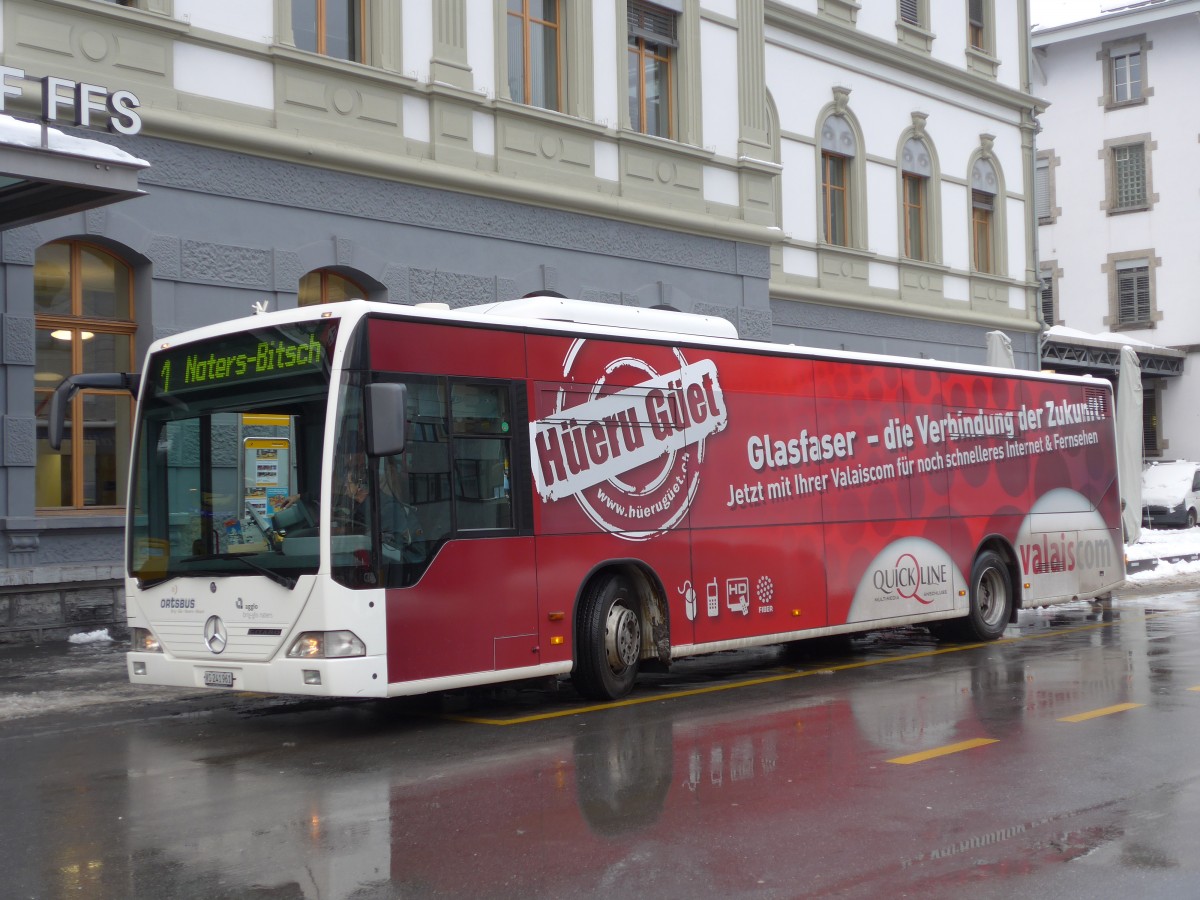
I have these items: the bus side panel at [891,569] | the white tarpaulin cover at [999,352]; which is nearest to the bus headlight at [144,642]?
the bus side panel at [891,569]

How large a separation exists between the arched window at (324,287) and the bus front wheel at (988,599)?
7952 millimetres

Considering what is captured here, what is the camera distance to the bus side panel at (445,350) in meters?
9.91

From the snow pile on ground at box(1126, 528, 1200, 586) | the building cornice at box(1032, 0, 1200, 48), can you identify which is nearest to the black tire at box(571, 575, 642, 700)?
the snow pile on ground at box(1126, 528, 1200, 586)

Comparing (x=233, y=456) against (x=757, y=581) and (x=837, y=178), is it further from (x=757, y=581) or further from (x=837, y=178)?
(x=837, y=178)

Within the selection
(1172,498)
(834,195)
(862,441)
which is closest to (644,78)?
(834,195)

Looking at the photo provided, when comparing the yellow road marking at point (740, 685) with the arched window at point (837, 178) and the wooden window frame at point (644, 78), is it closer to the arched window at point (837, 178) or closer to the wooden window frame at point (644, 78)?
the wooden window frame at point (644, 78)

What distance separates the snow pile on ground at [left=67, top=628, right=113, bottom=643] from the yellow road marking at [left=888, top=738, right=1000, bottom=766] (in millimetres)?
9340

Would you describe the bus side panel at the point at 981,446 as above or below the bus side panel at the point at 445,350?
below

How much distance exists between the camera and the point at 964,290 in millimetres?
28938

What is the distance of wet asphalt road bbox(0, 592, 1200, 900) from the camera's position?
6094 millimetres

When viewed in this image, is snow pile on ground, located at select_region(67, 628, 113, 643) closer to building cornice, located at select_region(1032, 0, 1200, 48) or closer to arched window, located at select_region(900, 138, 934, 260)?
arched window, located at select_region(900, 138, 934, 260)

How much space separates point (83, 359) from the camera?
15.4m

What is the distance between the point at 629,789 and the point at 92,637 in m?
8.88

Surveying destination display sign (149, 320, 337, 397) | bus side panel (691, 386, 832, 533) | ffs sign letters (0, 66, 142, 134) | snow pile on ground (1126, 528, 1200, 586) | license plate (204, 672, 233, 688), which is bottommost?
snow pile on ground (1126, 528, 1200, 586)
